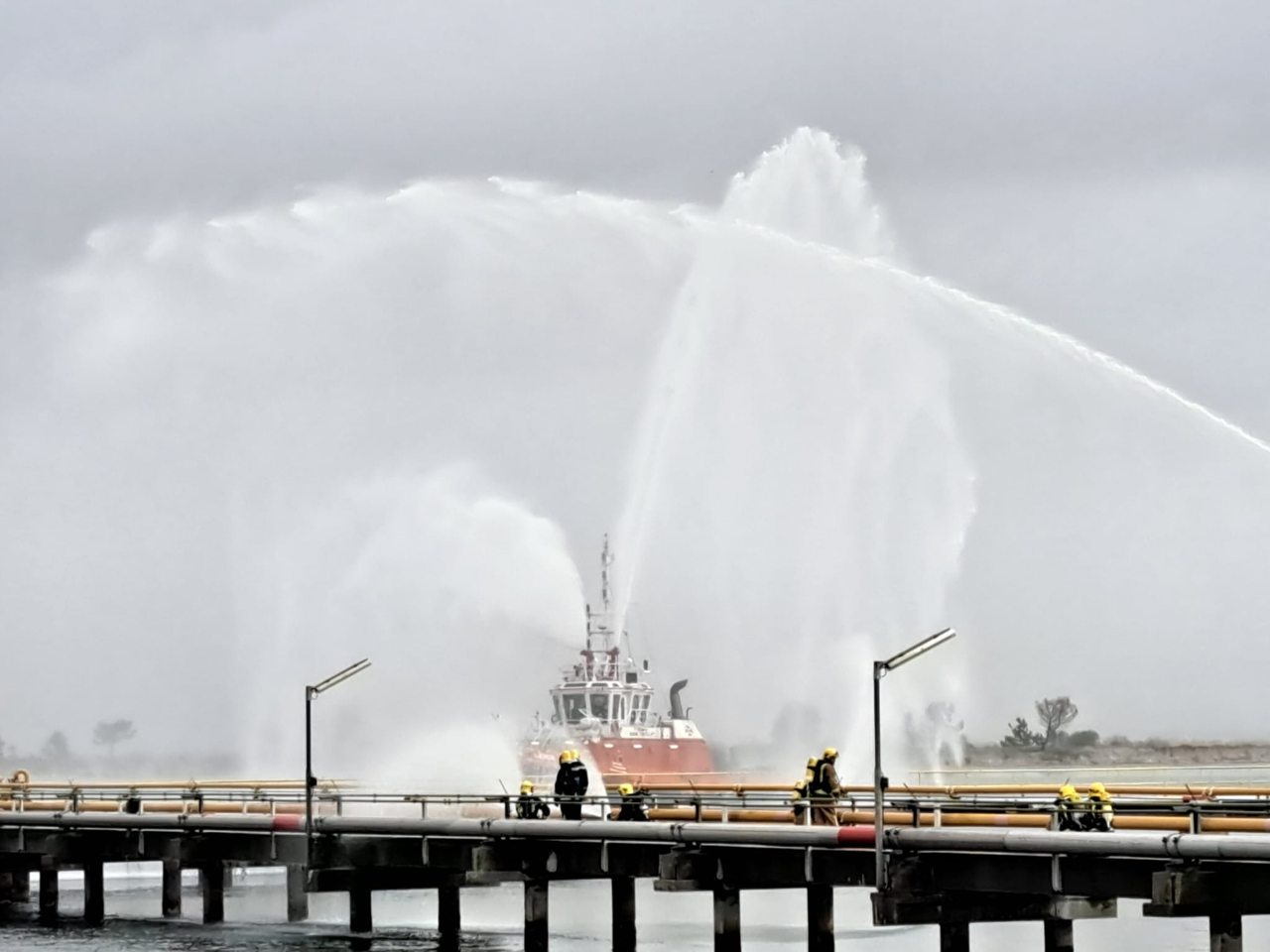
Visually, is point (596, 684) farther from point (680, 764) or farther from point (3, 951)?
point (3, 951)

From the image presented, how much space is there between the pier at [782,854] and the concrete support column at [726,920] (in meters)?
0.05

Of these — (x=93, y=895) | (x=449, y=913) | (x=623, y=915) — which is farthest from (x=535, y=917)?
(x=93, y=895)

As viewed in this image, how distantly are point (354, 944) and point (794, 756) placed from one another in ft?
116

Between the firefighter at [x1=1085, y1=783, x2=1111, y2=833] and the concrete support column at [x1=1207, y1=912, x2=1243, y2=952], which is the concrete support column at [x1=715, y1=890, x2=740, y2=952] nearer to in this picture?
the firefighter at [x1=1085, y1=783, x2=1111, y2=833]

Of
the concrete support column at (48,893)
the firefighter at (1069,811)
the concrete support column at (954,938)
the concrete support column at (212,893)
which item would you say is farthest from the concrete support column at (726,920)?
the concrete support column at (48,893)

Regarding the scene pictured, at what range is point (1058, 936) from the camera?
150 feet

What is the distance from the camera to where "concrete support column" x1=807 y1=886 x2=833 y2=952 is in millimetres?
50312

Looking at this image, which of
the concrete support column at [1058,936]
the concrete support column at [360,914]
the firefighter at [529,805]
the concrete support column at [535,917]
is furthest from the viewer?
the concrete support column at [360,914]

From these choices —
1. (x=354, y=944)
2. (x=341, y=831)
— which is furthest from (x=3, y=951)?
(x=341, y=831)

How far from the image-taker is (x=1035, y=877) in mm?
39219

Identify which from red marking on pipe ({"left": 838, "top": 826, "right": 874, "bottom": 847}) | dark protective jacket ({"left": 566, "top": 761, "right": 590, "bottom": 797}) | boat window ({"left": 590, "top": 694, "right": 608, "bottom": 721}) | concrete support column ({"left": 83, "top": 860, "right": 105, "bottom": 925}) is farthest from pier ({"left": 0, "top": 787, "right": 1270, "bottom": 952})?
boat window ({"left": 590, "top": 694, "right": 608, "bottom": 721})

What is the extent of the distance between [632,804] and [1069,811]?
14.1 metres

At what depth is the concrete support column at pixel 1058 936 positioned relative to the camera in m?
45.4

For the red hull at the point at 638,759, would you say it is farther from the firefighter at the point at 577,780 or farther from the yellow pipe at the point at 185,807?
the firefighter at the point at 577,780
